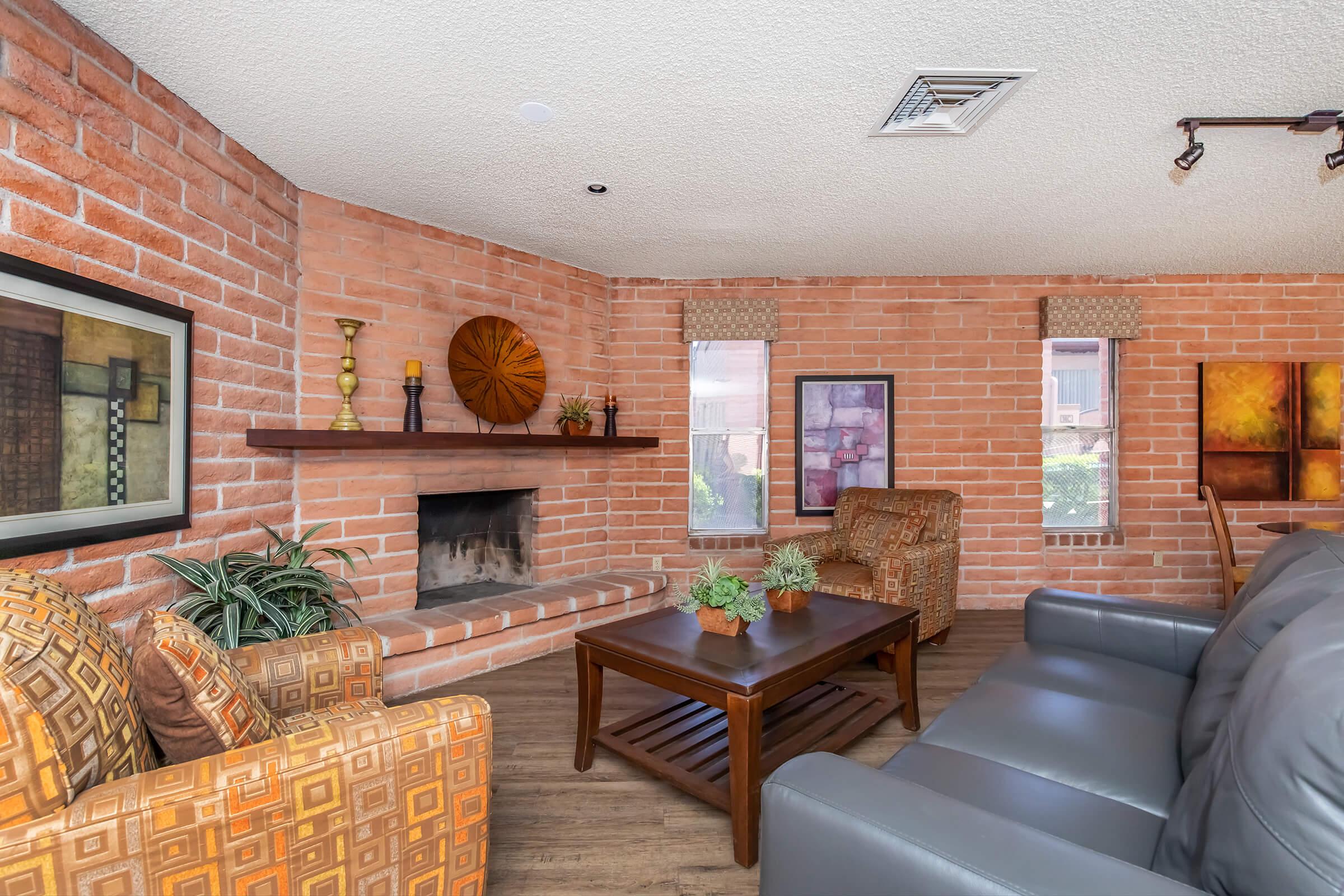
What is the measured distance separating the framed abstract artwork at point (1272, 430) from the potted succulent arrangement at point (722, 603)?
3.90 metres

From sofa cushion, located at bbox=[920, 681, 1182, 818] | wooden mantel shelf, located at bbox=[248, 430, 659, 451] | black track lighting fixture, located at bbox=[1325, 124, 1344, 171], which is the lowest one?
sofa cushion, located at bbox=[920, 681, 1182, 818]

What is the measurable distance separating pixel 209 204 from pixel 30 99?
68 cm

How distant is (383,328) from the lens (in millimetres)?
3133

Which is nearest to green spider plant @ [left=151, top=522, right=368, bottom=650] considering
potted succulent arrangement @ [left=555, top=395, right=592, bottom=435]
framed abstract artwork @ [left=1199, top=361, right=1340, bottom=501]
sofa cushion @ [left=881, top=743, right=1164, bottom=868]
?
→ potted succulent arrangement @ [left=555, top=395, right=592, bottom=435]

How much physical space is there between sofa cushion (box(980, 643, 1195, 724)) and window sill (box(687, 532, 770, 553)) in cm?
232

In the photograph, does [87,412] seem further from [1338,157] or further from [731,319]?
[1338,157]

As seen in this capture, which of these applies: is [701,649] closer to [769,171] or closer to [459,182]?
[769,171]

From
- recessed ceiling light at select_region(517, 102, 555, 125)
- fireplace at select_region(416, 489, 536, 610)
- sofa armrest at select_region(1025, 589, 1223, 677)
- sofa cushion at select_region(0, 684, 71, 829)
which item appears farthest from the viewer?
fireplace at select_region(416, 489, 536, 610)

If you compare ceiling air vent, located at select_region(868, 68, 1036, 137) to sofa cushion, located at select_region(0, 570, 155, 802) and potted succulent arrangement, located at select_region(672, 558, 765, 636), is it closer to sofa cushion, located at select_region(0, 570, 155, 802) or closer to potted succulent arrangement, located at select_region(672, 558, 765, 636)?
potted succulent arrangement, located at select_region(672, 558, 765, 636)

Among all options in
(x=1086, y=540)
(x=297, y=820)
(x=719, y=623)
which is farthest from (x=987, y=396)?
(x=297, y=820)

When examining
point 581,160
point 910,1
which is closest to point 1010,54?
point 910,1

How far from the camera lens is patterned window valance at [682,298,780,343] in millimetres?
4223

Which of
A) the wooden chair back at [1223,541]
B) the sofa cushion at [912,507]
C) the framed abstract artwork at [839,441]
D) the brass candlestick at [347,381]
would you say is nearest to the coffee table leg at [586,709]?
the brass candlestick at [347,381]

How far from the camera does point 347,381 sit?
2.87m
